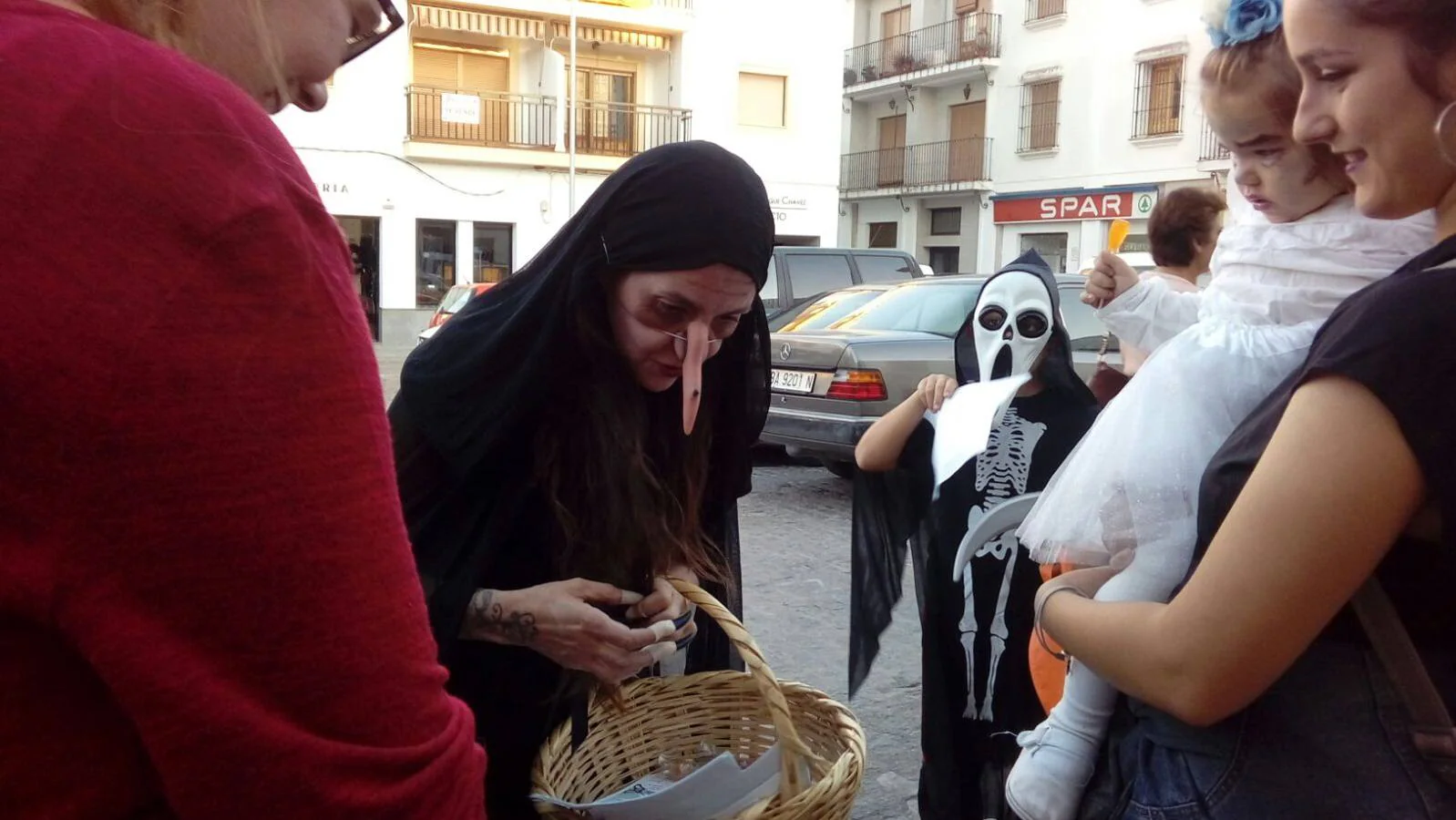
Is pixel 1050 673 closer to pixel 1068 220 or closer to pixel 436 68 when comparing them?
pixel 436 68

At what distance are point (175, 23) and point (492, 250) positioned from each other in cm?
2064

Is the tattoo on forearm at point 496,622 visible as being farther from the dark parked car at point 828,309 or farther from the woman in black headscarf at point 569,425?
the dark parked car at point 828,309

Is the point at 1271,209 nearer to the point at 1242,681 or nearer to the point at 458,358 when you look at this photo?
the point at 1242,681

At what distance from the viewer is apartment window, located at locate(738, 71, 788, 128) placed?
21641 mm

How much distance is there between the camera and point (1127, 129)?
21469 millimetres

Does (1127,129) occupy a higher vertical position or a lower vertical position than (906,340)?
higher

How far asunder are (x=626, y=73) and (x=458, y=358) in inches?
839

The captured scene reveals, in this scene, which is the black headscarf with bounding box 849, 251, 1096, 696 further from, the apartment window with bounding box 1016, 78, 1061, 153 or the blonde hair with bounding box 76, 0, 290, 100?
the apartment window with bounding box 1016, 78, 1061, 153

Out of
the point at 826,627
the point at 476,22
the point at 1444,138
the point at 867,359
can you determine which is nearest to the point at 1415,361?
the point at 1444,138

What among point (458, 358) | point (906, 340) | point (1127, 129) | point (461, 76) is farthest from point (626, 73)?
point (458, 358)

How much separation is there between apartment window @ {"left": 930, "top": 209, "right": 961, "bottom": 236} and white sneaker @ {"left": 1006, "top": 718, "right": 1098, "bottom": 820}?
25611 mm

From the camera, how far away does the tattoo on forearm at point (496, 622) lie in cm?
148

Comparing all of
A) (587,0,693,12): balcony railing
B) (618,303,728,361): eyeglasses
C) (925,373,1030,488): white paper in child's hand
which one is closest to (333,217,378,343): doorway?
(587,0,693,12): balcony railing

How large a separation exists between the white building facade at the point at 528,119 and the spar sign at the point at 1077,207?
185 inches
